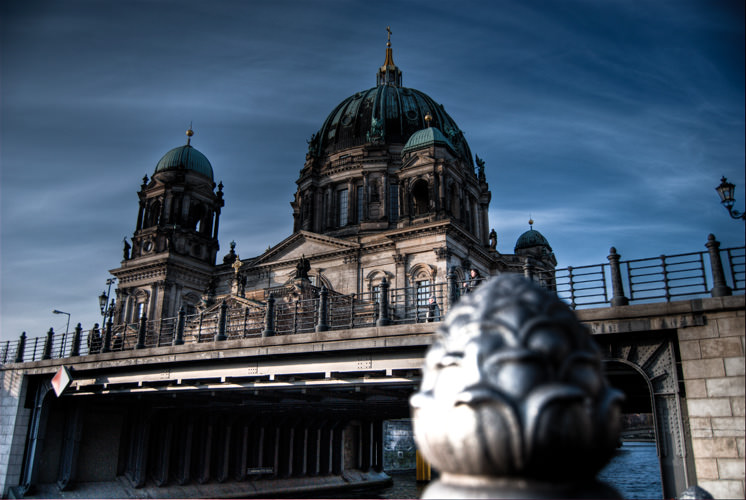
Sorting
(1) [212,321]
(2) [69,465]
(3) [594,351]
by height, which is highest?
(1) [212,321]

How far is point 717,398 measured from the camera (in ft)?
42.0

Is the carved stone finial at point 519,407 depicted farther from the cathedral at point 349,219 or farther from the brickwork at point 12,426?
the cathedral at point 349,219

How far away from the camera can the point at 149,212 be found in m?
60.4

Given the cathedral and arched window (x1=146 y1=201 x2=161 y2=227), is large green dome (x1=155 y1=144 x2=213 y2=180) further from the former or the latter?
arched window (x1=146 y1=201 x2=161 y2=227)

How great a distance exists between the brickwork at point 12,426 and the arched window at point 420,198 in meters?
33.6

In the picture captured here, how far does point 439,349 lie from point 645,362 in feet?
38.3

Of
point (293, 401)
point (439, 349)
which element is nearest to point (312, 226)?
point (293, 401)

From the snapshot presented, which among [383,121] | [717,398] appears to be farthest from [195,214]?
[717,398]

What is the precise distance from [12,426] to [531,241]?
59.1 metres

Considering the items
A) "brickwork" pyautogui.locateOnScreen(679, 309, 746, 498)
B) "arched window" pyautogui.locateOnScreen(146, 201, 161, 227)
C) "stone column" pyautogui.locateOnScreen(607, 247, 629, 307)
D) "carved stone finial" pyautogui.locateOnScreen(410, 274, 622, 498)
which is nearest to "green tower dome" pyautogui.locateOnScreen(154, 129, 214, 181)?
"arched window" pyautogui.locateOnScreen(146, 201, 161, 227)

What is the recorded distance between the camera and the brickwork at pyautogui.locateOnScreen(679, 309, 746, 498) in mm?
12336

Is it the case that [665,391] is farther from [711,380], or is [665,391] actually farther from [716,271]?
[716,271]

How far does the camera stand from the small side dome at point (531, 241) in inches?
2862

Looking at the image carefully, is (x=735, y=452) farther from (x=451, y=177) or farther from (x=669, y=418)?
(x=451, y=177)
